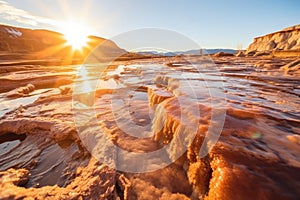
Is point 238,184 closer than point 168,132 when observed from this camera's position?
Yes

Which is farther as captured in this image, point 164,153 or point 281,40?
point 281,40

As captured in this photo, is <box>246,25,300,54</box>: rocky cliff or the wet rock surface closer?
the wet rock surface

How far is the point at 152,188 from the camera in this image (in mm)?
2400

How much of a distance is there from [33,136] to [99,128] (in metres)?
1.72

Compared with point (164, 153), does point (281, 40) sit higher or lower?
higher

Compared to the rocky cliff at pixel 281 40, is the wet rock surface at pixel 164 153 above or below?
below

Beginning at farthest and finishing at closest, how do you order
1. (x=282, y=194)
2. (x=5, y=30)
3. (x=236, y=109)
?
1. (x=5, y=30)
2. (x=236, y=109)
3. (x=282, y=194)

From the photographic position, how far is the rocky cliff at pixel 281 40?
1590 inches

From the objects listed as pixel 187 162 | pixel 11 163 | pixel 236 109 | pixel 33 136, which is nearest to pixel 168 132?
pixel 187 162

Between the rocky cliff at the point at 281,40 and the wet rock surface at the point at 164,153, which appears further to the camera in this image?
the rocky cliff at the point at 281,40

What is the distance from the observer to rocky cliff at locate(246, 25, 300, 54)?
40.4m

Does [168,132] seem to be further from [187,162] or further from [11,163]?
[11,163]

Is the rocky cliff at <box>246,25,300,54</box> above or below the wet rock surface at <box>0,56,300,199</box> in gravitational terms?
above

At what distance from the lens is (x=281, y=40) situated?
45.4m
